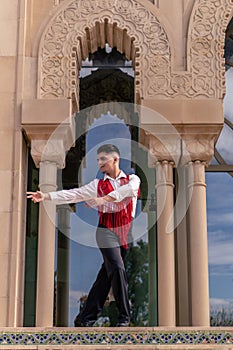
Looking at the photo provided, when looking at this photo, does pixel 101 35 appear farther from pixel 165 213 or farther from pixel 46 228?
pixel 46 228

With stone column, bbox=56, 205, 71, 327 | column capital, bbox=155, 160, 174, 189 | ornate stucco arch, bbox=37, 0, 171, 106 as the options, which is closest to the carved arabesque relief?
ornate stucco arch, bbox=37, 0, 171, 106

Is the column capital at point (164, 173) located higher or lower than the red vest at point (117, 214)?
higher

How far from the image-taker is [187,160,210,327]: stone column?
8016mm

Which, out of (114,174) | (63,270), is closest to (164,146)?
(114,174)

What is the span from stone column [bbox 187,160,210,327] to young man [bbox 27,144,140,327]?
38.0 inches

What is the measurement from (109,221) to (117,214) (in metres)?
0.10

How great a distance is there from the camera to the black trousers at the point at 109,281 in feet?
23.9

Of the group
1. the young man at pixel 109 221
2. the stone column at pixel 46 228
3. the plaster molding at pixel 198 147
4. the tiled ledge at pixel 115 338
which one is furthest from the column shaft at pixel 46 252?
the plaster molding at pixel 198 147

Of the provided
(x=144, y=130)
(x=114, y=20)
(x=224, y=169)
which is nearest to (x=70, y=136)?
(x=144, y=130)

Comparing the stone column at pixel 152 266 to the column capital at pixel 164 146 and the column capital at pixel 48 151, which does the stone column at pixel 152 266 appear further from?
the column capital at pixel 48 151

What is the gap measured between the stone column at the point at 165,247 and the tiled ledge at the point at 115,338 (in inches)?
34.9

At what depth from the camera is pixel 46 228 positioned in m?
8.18

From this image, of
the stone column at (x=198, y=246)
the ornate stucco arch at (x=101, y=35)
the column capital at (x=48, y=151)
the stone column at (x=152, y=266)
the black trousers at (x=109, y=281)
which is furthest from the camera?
the stone column at (x=152, y=266)

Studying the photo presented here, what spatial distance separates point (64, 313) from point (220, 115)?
316 cm
